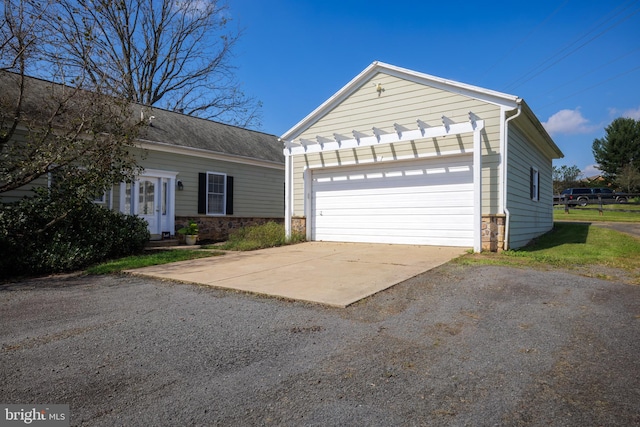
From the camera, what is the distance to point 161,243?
1173cm

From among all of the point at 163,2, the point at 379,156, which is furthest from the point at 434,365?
the point at 163,2

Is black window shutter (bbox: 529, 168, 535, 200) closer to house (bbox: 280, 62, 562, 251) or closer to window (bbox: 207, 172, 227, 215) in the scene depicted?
house (bbox: 280, 62, 562, 251)

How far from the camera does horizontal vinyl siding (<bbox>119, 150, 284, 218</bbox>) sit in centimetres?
1272

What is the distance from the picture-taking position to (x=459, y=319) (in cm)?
396

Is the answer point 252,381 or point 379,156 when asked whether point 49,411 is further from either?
point 379,156

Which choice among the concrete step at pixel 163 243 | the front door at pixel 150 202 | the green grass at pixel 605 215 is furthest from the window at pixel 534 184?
the front door at pixel 150 202

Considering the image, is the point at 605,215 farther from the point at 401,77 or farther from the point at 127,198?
the point at 127,198

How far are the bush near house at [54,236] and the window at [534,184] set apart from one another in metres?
11.3

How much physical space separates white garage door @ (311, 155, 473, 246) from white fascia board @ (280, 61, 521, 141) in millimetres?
1470

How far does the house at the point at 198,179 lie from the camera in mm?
11820

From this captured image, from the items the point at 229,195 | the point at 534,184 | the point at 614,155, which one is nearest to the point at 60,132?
the point at 229,195

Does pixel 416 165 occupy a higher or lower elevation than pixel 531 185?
higher

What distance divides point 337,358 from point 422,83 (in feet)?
27.8

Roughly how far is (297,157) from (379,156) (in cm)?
291
